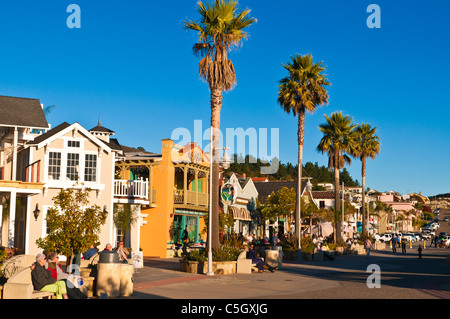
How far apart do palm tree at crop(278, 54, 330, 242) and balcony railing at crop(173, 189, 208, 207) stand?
7.83 m

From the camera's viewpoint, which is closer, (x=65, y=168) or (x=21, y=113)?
(x=21, y=113)

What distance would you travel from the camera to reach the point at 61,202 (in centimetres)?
2133

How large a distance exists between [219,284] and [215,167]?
7418 millimetres

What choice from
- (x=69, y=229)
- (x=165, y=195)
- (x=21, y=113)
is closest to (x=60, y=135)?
(x=21, y=113)

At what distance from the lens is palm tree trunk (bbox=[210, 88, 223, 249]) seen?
88.3ft

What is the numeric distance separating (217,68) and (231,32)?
202 cm

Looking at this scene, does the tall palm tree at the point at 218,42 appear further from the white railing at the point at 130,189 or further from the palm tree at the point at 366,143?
the palm tree at the point at 366,143

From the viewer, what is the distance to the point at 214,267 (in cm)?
2502

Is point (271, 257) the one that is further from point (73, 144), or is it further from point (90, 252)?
point (73, 144)

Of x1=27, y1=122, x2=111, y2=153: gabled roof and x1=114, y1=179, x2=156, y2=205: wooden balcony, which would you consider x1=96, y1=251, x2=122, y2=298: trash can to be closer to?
x1=27, y1=122, x2=111, y2=153: gabled roof

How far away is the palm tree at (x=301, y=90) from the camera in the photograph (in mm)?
41312

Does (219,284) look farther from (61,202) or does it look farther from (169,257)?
(169,257)

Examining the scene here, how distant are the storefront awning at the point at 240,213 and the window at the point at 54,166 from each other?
21.2m

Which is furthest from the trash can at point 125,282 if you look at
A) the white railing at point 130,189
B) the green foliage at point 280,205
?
the green foliage at point 280,205
